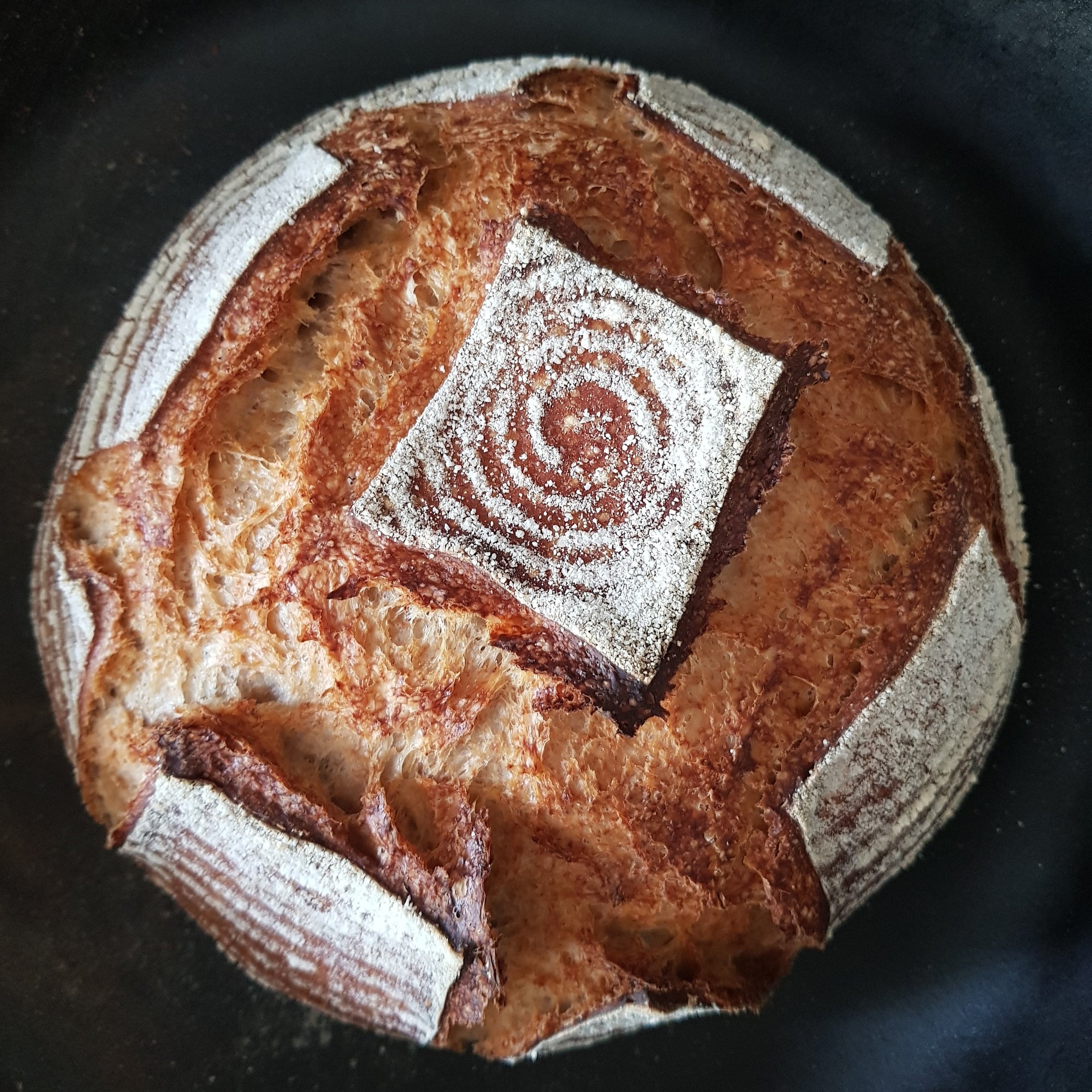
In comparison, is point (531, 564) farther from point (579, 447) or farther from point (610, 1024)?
point (610, 1024)

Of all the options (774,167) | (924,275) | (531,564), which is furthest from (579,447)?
(924,275)

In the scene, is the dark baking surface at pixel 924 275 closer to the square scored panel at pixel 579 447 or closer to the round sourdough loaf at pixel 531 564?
the round sourdough loaf at pixel 531 564

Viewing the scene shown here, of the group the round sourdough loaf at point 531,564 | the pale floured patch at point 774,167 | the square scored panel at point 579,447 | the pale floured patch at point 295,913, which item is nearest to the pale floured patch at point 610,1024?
the round sourdough loaf at point 531,564

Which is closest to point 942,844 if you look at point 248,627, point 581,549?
point 581,549

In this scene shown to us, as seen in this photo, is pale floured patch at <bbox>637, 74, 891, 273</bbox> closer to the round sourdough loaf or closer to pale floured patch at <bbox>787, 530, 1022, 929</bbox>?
the round sourdough loaf

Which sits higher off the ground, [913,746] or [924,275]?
[924,275]

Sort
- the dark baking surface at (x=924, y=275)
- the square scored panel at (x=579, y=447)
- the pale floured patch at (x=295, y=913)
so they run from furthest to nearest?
the dark baking surface at (x=924, y=275) < the pale floured patch at (x=295, y=913) < the square scored panel at (x=579, y=447)

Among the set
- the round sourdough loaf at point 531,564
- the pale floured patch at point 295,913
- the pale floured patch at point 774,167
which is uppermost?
the pale floured patch at point 774,167
